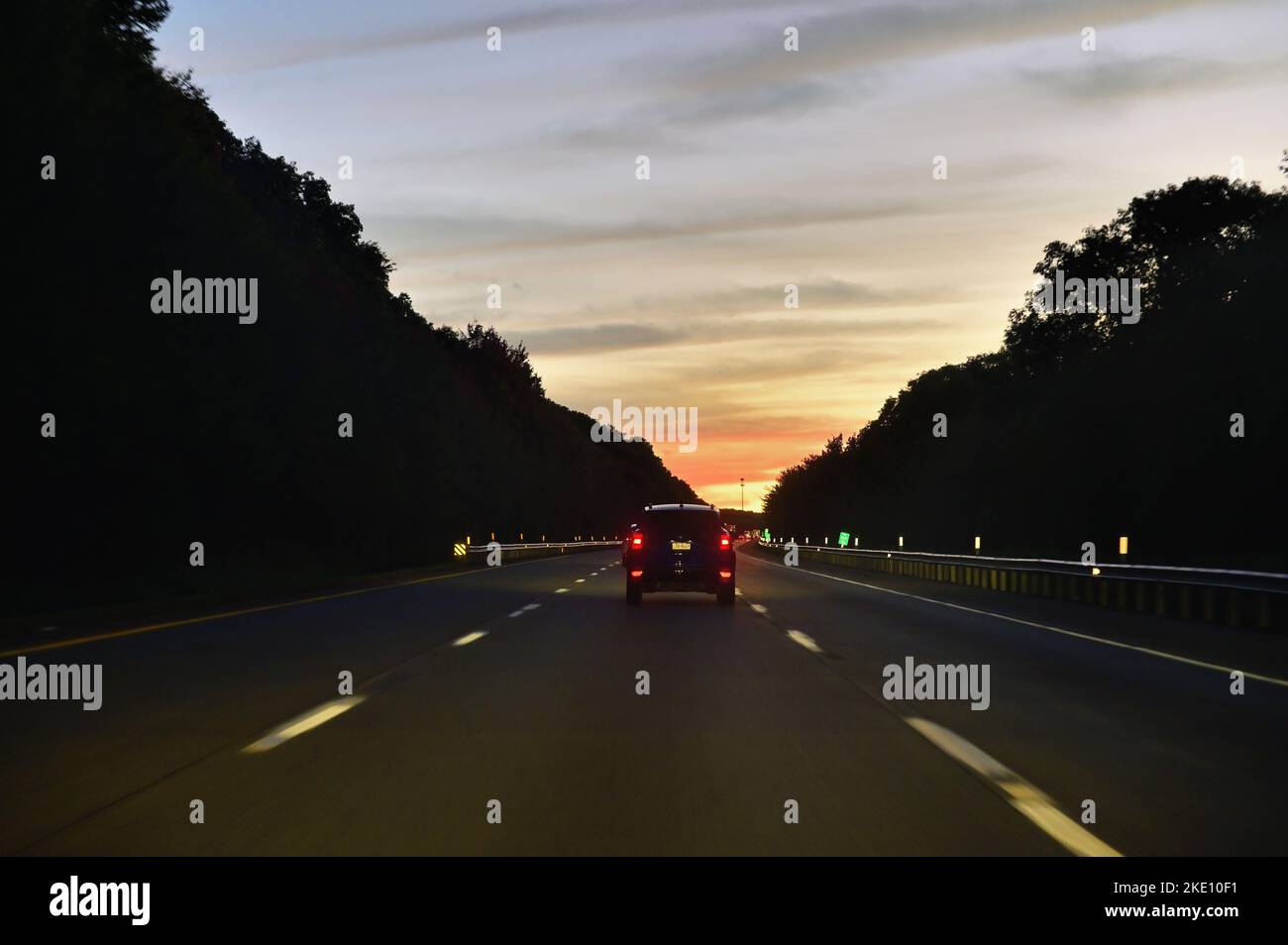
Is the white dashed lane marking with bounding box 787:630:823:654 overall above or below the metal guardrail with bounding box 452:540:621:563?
above

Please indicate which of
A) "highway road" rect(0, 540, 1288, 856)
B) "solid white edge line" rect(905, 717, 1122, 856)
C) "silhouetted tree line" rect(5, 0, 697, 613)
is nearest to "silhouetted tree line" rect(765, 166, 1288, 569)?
"silhouetted tree line" rect(5, 0, 697, 613)

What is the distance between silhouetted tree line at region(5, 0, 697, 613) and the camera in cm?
3131

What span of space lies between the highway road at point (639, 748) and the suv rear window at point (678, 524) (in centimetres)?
755

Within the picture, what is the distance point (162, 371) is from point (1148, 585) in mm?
26758

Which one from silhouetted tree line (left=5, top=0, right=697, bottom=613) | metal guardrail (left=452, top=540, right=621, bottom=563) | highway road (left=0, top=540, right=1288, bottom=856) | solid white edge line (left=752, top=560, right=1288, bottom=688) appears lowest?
metal guardrail (left=452, top=540, right=621, bottom=563)

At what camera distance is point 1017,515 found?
94.1 metres

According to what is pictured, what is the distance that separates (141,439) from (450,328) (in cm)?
11969

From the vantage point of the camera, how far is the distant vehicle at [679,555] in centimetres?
2692

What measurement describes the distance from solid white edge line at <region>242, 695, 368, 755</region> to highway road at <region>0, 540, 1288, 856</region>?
0.13 feet

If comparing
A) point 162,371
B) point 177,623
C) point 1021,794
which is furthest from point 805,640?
point 162,371

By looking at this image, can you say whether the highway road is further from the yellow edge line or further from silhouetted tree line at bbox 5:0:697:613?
silhouetted tree line at bbox 5:0:697:613

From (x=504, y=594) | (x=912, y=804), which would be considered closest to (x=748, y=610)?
(x=504, y=594)

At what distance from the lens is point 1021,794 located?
27.1 feet

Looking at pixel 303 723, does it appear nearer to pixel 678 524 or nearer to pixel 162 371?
pixel 678 524
